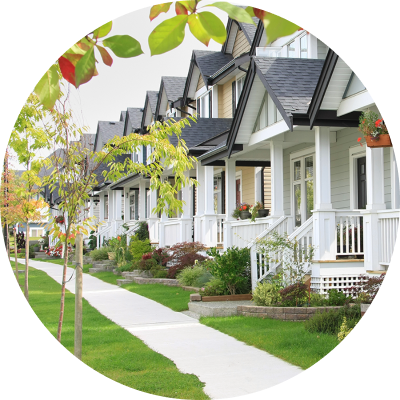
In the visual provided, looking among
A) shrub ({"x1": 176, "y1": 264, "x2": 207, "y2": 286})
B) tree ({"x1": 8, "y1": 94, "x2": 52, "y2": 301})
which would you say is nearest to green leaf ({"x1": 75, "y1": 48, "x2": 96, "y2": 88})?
tree ({"x1": 8, "y1": 94, "x2": 52, "y2": 301})

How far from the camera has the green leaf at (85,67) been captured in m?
2.28

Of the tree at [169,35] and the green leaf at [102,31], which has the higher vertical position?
the green leaf at [102,31]

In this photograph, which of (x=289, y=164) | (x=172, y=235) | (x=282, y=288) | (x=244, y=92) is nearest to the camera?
(x=282, y=288)

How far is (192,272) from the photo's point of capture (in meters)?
14.8

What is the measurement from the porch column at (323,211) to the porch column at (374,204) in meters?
1.20

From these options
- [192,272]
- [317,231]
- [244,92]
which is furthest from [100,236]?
[317,231]

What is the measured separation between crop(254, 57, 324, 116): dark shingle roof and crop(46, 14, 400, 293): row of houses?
2cm

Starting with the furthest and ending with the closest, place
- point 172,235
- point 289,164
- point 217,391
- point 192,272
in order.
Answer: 1. point 172,235
2. point 289,164
3. point 192,272
4. point 217,391

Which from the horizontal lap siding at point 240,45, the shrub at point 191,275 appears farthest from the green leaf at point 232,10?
the horizontal lap siding at point 240,45

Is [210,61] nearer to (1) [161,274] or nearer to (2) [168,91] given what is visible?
(2) [168,91]

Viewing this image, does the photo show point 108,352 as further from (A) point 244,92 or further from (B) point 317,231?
(A) point 244,92

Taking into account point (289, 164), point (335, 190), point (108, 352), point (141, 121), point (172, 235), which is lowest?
point (108, 352)

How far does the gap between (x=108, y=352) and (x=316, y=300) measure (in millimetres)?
4341

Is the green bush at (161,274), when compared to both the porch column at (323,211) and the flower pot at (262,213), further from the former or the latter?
the porch column at (323,211)
